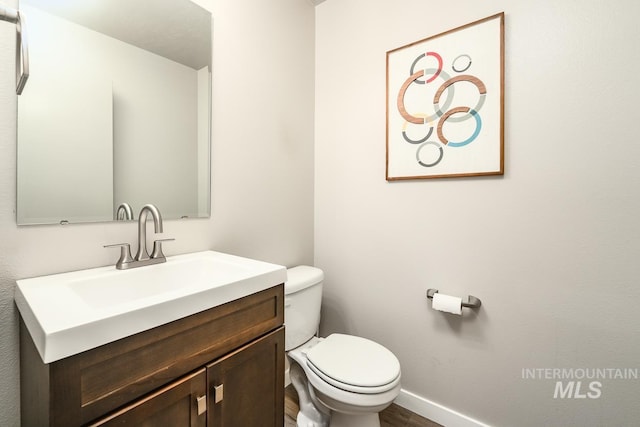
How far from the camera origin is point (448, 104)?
134 centimetres

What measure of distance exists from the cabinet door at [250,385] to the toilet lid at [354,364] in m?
0.23

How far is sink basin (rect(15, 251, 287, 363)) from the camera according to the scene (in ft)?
1.80

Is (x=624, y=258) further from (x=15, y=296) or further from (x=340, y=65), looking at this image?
(x=15, y=296)

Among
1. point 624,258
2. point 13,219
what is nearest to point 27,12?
point 13,219

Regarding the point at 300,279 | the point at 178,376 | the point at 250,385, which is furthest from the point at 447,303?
the point at 178,376

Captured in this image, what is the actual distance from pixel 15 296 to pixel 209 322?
584 mm

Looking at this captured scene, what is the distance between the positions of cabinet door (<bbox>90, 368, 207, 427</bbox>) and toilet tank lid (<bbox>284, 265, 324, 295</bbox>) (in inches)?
23.4

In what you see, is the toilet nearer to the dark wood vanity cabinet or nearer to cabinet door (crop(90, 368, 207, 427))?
the dark wood vanity cabinet

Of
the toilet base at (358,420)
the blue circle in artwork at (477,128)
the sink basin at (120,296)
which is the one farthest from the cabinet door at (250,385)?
the blue circle in artwork at (477,128)

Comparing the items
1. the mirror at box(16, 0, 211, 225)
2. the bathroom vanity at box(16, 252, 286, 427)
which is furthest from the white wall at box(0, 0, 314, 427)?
the bathroom vanity at box(16, 252, 286, 427)

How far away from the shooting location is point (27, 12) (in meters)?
0.85

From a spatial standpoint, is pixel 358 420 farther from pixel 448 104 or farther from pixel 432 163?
pixel 448 104

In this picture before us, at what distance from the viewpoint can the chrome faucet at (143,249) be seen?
3.22 ft

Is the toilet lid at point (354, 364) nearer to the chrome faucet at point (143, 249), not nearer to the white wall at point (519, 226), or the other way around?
the white wall at point (519, 226)
